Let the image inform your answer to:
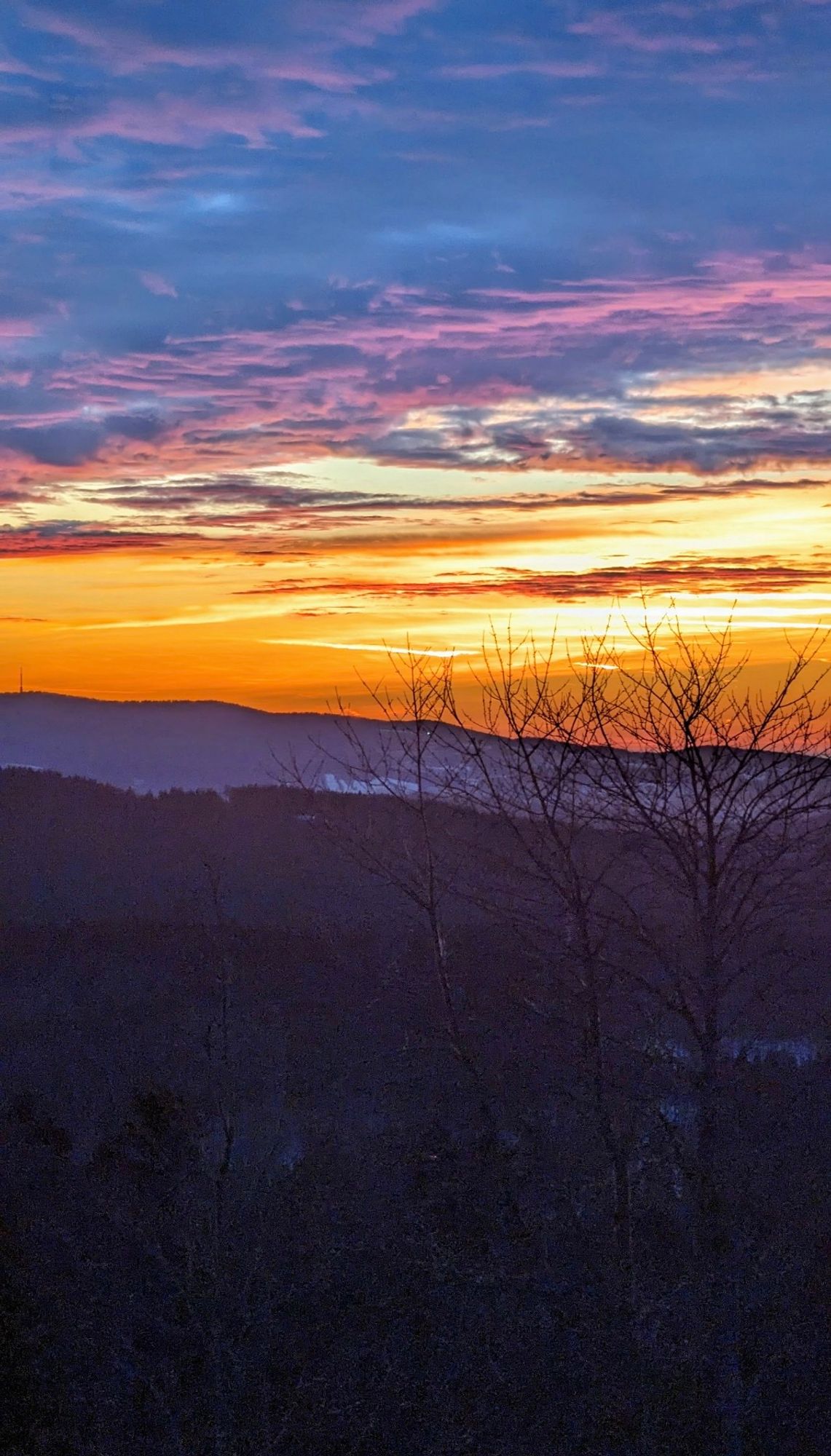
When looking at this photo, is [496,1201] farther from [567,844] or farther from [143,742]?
[143,742]

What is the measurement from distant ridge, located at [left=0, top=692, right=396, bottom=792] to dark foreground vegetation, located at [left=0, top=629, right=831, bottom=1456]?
36568 mm

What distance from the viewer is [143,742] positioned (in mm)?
66562

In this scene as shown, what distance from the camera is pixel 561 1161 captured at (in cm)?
1304

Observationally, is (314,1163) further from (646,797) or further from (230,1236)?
(646,797)

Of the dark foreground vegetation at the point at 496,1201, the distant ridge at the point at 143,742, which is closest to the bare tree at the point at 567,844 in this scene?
the dark foreground vegetation at the point at 496,1201

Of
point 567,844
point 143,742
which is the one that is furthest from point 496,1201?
point 143,742

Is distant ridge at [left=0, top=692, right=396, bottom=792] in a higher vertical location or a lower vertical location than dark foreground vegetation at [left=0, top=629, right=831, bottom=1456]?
higher

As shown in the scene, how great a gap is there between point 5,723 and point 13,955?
3993 centimetres

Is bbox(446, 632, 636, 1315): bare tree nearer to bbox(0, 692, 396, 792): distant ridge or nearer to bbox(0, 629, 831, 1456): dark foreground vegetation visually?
bbox(0, 629, 831, 1456): dark foreground vegetation

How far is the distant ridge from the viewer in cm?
5950

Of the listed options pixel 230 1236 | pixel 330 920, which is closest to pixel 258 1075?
pixel 230 1236

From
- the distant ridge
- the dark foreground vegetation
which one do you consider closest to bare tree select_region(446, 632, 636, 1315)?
the dark foreground vegetation

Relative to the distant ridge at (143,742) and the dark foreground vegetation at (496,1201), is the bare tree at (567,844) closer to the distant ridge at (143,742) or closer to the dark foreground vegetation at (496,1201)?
the dark foreground vegetation at (496,1201)

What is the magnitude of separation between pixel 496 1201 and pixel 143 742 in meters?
58.1
